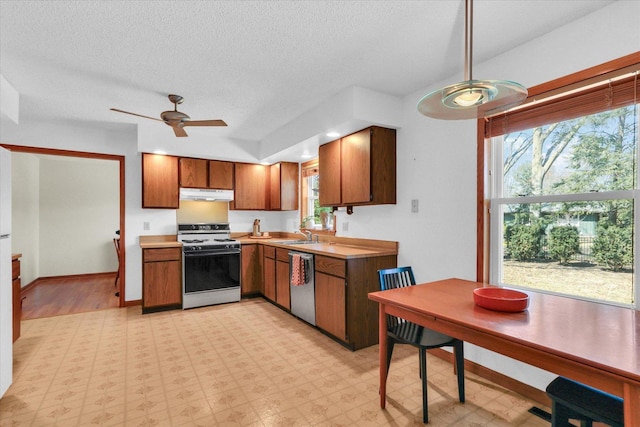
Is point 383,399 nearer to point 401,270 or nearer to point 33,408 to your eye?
point 401,270

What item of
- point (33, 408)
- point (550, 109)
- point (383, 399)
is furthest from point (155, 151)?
point (550, 109)

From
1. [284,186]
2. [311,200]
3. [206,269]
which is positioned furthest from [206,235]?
[311,200]

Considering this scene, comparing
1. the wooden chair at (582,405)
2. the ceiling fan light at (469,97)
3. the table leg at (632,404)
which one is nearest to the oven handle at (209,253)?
the ceiling fan light at (469,97)

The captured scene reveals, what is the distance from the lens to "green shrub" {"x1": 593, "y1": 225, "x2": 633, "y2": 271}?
1837 mm

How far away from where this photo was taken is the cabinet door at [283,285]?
3980mm

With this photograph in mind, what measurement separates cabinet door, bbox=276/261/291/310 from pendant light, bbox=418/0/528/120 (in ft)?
9.30

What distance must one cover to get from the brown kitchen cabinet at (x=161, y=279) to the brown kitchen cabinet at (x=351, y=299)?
218 centimetres

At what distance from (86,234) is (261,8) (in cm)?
652

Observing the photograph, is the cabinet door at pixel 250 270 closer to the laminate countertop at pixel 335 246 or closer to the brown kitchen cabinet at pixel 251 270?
the brown kitchen cabinet at pixel 251 270

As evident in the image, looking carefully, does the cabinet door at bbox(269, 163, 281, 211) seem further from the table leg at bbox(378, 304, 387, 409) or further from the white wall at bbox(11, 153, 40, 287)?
the white wall at bbox(11, 153, 40, 287)

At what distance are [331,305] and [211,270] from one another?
2.01 metres

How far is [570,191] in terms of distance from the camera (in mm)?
2088

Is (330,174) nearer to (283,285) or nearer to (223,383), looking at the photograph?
(283,285)

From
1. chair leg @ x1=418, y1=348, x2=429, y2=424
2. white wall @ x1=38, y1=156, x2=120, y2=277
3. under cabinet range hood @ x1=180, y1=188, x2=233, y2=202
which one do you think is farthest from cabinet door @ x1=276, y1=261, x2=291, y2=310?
white wall @ x1=38, y1=156, x2=120, y2=277
